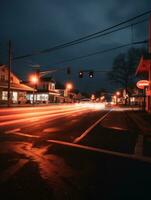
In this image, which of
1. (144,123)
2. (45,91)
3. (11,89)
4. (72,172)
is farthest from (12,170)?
(45,91)

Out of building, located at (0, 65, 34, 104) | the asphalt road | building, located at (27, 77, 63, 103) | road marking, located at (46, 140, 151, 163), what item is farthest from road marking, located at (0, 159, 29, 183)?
building, located at (27, 77, 63, 103)

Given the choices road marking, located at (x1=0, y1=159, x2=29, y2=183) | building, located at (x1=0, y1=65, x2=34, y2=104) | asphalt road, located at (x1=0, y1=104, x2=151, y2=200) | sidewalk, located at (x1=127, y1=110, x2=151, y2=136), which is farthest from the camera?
building, located at (x1=0, y1=65, x2=34, y2=104)

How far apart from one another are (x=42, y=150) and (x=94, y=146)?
2.14 m

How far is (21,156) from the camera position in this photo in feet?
29.3

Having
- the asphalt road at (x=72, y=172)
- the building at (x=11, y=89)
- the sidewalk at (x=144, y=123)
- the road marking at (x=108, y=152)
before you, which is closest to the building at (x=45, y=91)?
the building at (x=11, y=89)

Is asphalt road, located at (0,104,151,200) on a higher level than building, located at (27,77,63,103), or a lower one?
lower

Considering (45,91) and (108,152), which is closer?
(108,152)

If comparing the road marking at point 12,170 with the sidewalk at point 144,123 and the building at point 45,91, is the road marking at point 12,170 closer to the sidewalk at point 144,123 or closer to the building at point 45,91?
the sidewalk at point 144,123

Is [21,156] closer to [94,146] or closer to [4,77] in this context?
[94,146]

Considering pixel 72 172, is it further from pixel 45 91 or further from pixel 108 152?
pixel 45 91

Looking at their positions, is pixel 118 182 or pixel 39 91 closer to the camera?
pixel 118 182

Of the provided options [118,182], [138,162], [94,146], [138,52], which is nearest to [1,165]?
[118,182]

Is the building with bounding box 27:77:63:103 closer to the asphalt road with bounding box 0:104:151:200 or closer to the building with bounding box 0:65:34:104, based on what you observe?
the building with bounding box 0:65:34:104

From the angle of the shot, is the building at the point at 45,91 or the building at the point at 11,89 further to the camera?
the building at the point at 45,91
